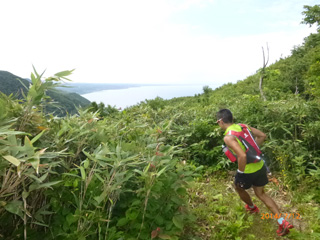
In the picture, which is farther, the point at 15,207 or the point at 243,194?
the point at 243,194

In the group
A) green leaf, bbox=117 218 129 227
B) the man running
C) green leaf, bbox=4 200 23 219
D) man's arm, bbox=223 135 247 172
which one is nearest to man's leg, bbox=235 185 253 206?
the man running

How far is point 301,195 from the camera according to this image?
4.68 metres

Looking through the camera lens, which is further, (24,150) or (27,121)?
(27,121)

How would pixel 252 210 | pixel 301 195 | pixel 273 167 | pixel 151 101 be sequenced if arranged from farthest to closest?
pixel 151 101, pixel 273 167, pixel 301 195, pixel 252 210

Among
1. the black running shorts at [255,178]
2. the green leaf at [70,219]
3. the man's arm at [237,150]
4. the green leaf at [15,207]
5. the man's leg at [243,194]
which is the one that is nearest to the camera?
the green leaf at [15,207]

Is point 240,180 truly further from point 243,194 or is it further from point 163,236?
point 163,236

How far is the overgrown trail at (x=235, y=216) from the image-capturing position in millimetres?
3666

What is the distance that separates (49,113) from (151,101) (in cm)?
1058

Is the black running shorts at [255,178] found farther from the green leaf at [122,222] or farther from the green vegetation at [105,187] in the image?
the green leaf at [122,222]

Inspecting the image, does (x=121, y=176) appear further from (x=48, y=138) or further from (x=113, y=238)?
(x=48, y=138)

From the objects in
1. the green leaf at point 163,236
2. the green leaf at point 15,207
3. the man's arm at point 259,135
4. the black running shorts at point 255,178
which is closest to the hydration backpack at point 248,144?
Answer: the black running shorts at point 255,178

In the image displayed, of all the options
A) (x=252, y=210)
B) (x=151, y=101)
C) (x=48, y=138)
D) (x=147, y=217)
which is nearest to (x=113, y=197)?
(x=147, y=217)

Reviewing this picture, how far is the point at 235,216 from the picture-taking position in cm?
419

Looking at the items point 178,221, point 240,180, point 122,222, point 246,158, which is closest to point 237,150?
point 246,158
